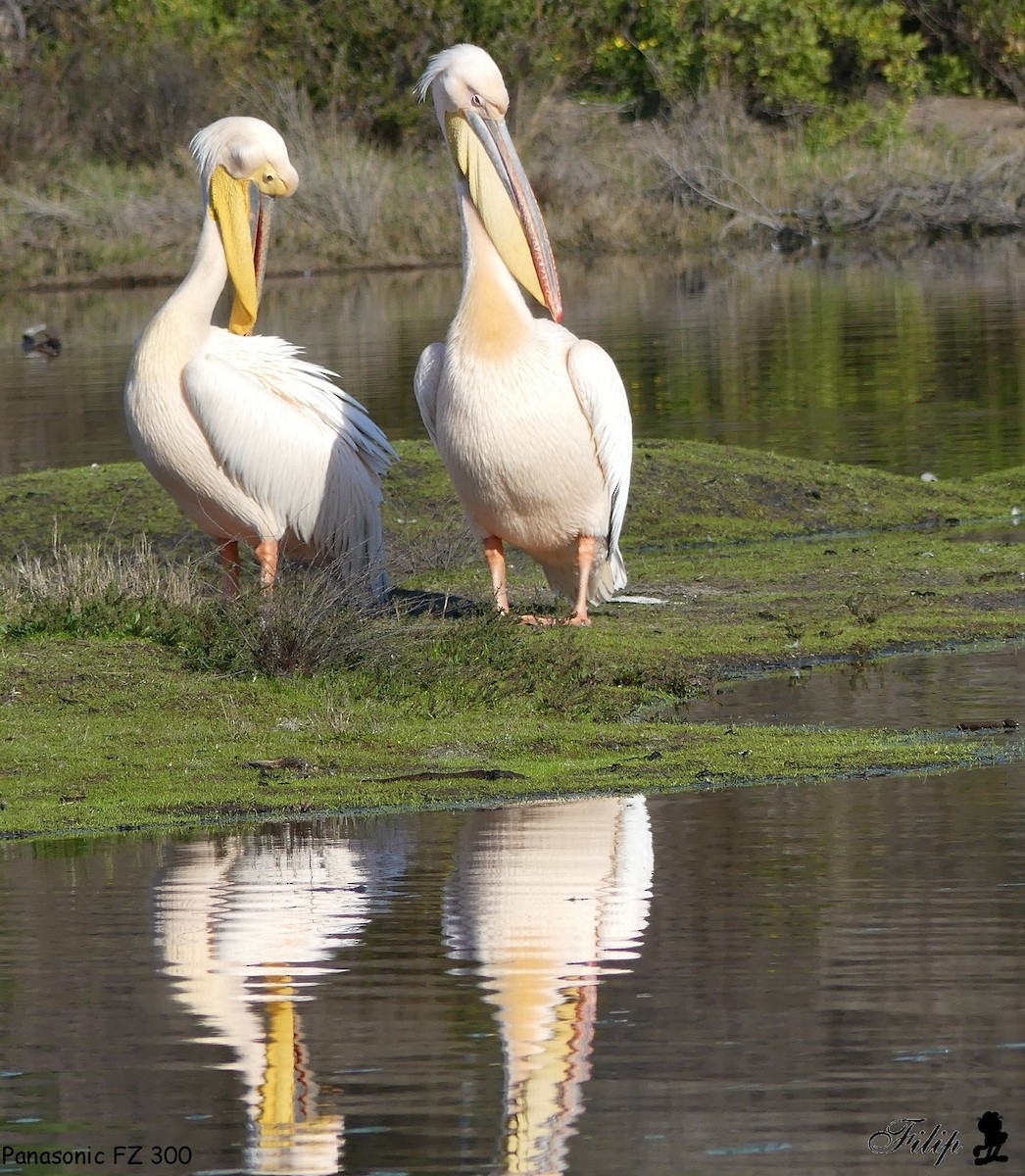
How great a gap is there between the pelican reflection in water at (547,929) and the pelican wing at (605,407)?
9.00 ft

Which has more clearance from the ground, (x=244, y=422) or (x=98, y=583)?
(x=244, y=422)

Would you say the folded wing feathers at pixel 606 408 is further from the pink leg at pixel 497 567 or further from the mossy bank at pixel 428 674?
the mossy bank at pixel 428 674

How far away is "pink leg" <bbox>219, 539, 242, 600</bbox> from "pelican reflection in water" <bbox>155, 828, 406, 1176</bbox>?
3278mm

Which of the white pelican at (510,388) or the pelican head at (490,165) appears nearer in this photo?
the white pelican at (510,388)

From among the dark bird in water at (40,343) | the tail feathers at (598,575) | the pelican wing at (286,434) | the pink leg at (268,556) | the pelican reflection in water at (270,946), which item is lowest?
the dark bird in water at (40,343)

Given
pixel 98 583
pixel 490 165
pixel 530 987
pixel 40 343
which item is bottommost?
pixel 40 343

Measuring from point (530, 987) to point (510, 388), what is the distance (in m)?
4.38

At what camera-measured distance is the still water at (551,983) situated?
156 inches

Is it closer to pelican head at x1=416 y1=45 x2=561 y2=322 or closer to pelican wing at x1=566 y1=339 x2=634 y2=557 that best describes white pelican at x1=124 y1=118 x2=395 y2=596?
pelican head at x1=416 y1=45 x2=561 y2=322

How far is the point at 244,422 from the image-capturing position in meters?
9.39

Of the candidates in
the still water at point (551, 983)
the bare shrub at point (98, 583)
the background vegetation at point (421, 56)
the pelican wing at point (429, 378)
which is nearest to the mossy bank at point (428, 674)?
the bare shrub at point (98, 583)

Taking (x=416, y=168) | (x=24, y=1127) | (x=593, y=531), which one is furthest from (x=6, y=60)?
(x=24, y=1127)

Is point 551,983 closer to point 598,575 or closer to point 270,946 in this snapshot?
point 270,946

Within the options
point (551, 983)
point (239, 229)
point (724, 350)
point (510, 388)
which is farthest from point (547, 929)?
point (724, 350)
